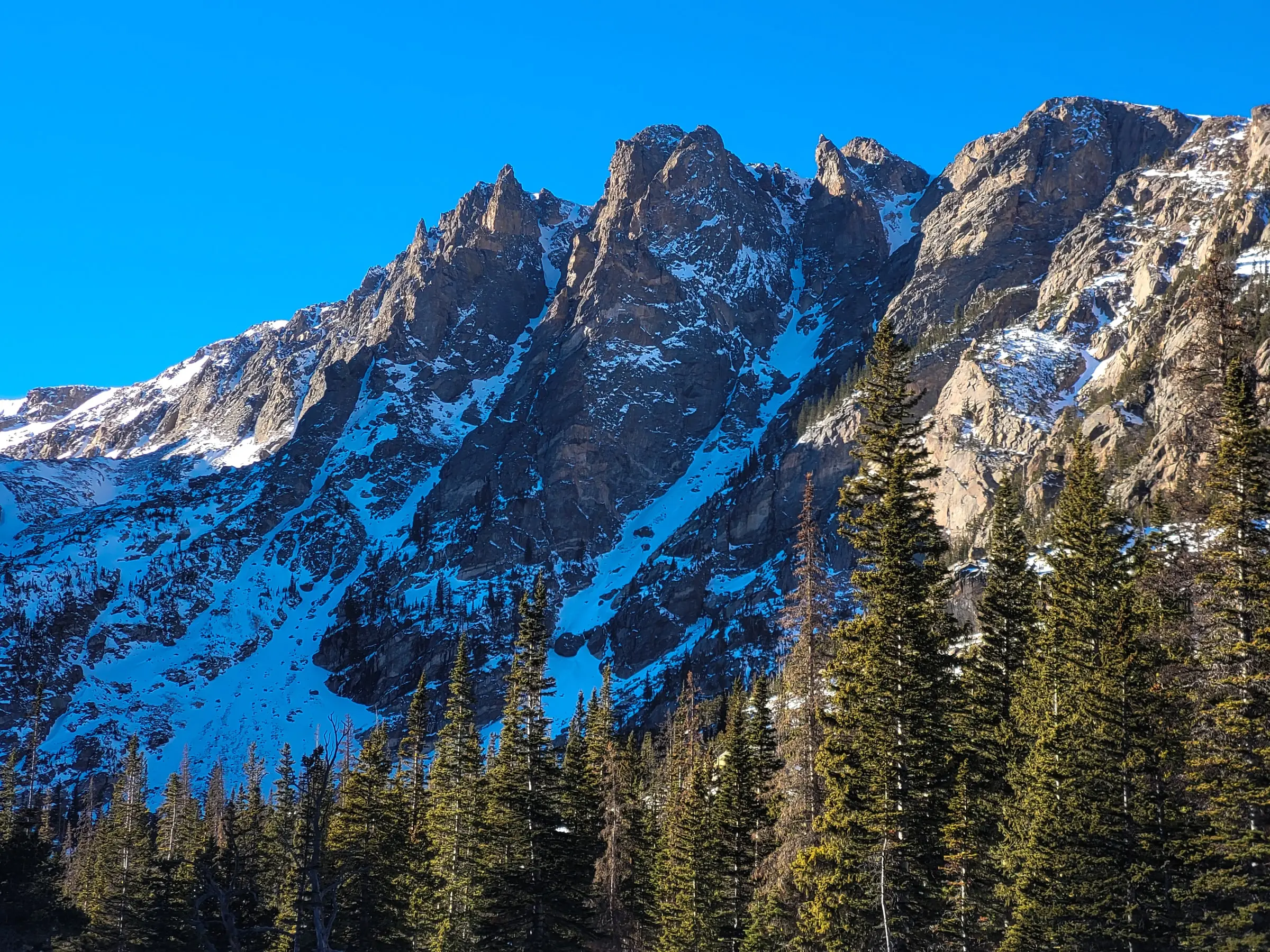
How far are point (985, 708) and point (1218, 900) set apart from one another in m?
10.1

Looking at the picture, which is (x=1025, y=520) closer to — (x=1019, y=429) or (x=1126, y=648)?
(x=1019, y=429)

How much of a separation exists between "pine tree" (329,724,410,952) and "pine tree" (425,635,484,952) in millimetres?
1984

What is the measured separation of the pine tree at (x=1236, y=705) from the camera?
74.3 feet

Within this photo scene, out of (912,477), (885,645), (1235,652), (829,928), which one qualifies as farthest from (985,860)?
(912,477)

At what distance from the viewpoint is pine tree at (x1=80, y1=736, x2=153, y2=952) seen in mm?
53969

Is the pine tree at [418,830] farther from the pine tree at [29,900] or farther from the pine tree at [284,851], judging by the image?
the pine tree at [29,900]

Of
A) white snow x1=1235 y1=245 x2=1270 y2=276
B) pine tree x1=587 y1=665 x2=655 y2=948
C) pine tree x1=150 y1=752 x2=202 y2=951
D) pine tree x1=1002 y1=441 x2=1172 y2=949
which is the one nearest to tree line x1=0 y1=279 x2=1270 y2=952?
pine tree x1=1002 y1=441 x2=1172 y2=949

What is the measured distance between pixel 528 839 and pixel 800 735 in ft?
45.5

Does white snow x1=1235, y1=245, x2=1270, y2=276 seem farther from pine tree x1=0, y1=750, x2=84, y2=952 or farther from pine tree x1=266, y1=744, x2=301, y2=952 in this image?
pine tree x1=0, y1=750, x2=84, y2=952

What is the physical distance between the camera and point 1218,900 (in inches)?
960

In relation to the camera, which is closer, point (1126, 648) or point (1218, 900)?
point (1218, 900)

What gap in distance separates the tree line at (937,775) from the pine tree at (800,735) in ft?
0.39

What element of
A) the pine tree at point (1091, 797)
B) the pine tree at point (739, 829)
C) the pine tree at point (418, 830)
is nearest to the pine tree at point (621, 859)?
the pine tree at point (739, 829)

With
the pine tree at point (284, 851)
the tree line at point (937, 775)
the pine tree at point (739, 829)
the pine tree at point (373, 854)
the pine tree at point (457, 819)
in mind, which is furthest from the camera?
→ the pine tree at point (284, 851)
